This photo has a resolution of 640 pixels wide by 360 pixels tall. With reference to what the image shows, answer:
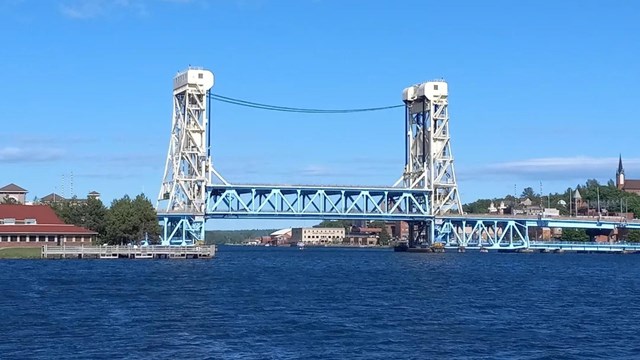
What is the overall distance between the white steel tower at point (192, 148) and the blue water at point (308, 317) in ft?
172

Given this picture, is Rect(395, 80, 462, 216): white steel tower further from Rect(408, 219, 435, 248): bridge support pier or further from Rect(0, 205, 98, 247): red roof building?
Rect(0, 205, 98, 247): red roof building

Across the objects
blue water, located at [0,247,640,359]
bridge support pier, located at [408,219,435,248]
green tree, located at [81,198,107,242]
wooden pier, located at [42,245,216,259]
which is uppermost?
green tree, located at [81,198,107,242]

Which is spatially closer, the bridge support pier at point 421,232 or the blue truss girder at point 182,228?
the blue truss girder at point 182,228

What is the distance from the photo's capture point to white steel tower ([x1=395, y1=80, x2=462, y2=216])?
6038 inches

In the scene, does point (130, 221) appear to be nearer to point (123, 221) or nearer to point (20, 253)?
point (123, 221)

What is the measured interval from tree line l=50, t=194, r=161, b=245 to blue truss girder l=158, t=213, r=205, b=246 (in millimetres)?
1641

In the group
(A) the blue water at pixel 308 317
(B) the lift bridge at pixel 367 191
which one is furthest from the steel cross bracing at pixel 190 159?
(A) the blue water at pixel 308 317

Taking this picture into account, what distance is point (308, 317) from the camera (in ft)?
164

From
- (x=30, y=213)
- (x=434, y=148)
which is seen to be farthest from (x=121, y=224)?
(x=434, y=148)

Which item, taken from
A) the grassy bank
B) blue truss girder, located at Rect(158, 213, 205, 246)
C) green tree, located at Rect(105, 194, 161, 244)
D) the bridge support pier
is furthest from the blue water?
the bridge support pier

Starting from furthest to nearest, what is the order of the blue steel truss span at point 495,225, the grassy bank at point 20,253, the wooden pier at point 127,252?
the blue steel truss span at point 495,225 < the wooden pier at point 127,252 < the grassy bank at point 20,253

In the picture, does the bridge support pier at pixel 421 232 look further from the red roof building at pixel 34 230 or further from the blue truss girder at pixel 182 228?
the red roof building at pixel 34 230

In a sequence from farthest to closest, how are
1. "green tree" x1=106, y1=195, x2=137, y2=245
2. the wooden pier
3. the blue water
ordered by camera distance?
"green tree" x1=106, y1=195, x2=137, y2=245
the wooden pier
the blue water

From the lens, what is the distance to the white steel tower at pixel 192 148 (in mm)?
136000
